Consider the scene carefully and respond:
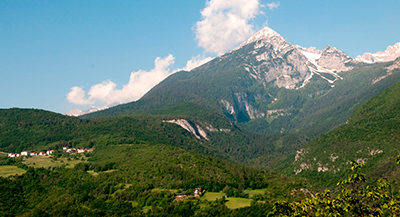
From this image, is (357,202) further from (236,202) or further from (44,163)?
(44,163)

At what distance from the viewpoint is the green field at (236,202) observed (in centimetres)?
12088

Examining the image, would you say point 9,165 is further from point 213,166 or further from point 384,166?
point 384,166

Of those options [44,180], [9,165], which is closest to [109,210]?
[44,180]

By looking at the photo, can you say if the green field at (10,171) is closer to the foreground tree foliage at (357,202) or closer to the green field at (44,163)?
the green field at (44,163)

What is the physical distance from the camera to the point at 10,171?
163 metres

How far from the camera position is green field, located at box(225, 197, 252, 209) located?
121m

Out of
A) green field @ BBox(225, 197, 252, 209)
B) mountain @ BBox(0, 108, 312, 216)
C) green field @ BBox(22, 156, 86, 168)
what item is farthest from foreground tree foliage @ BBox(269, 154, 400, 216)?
green field @ BBox(22, 156, 86, 168)

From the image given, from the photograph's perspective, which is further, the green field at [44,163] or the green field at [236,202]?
the green field at [44,163]

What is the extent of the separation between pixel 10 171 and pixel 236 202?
109m

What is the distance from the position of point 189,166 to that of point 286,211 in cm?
14101

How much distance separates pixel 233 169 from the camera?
588ft

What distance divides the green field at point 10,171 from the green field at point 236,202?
100371mm

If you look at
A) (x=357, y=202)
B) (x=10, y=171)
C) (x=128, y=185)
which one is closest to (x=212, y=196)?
(x=128, y=185)

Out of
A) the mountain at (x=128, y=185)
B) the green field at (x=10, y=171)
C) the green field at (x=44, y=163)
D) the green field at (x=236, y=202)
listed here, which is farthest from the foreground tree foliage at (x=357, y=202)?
the green field at (x=44, y=163)
